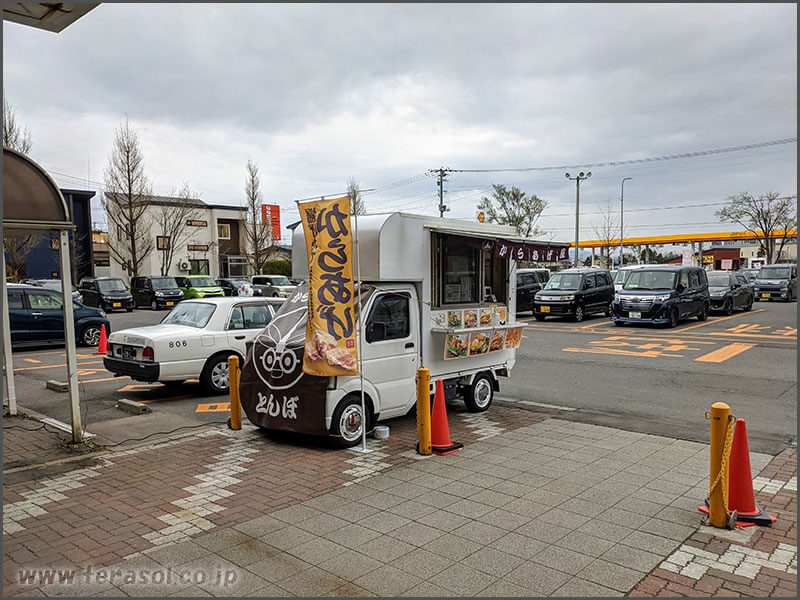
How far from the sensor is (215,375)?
10359mm

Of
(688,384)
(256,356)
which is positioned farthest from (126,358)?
(688,384)

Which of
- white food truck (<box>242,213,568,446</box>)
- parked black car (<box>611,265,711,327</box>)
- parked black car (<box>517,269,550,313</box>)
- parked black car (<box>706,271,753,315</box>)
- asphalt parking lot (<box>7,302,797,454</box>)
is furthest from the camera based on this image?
parked black car (<box>517,269,550,313</box>)

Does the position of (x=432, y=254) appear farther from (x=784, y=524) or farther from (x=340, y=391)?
(x=784, y=524)

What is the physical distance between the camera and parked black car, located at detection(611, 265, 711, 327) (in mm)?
19938

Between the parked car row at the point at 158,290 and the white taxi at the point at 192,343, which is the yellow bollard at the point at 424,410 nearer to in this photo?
the white taxi at the point at 192,343

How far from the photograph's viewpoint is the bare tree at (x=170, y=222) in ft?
143

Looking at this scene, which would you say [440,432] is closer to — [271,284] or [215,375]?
[215,375]

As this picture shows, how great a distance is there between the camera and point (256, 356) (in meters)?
7.43

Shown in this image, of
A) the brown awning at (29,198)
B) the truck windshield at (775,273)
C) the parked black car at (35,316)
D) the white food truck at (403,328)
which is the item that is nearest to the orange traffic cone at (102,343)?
the parked black car at (35,316)

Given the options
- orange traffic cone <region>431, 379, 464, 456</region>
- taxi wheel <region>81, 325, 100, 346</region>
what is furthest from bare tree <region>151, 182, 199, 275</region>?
orange traffic cone <region>431, 379, 464, 456</region>

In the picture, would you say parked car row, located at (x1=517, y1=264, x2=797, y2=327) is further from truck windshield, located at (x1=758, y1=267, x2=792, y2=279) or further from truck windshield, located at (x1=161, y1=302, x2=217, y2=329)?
truck windshield, located at (x1=161, y1=302, x2=217, y2=329)

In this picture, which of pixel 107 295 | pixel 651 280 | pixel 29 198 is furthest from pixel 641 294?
pixel 107 295

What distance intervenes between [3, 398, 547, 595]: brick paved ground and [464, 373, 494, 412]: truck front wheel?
737 millimetres

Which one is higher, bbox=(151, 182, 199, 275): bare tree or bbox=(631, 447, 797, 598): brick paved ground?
bbox=(151, 182, 199, 275): bare tree
